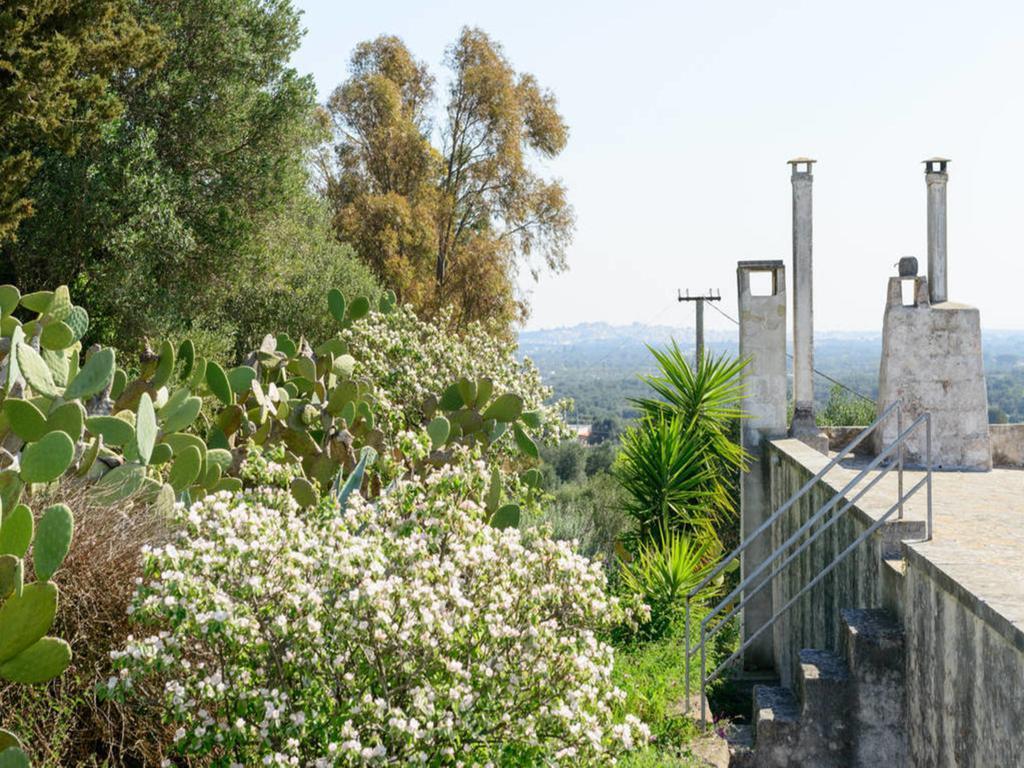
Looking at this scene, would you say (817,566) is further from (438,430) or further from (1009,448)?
(1009,448)

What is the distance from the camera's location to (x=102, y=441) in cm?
602

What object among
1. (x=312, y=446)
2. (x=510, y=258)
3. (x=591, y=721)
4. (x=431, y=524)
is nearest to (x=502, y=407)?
(x=312, y=446)

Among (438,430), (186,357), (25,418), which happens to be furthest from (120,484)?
(438,430)

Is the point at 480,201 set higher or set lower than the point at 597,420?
higher

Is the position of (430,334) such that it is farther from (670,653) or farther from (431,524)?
(431,524)

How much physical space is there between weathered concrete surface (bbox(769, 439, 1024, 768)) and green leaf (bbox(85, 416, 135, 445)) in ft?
13.0

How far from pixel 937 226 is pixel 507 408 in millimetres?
5524

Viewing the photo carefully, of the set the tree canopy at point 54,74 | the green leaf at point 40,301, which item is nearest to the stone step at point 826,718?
the green leaf at point 40,301

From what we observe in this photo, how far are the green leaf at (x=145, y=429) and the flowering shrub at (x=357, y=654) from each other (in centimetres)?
102

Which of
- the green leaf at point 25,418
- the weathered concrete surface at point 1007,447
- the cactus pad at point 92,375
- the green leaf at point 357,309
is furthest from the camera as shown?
the weathered concrete surface at point 1007,447

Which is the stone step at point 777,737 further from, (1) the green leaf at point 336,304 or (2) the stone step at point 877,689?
(1) the green leaf at point 336,304

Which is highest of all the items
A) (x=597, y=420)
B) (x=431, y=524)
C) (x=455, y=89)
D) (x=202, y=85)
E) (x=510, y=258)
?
(x=455, y=89)

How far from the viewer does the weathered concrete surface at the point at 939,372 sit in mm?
11141

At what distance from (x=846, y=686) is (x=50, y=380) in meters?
4.53
